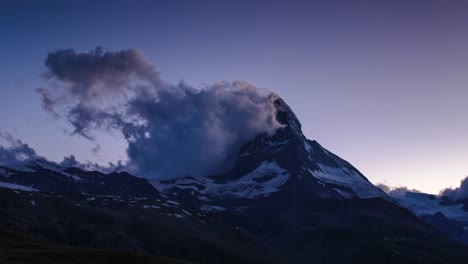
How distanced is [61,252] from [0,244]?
25613 millimetres

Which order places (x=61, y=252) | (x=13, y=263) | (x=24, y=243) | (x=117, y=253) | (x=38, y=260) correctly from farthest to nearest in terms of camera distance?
(x=24, y=243) → (x=117, y=253) → (x=61, y=252) → (x=38, y=260) → (x=13, y=263)

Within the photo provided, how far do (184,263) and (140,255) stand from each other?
1161 centimetres

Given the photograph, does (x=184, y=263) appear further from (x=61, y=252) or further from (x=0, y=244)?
(x=0, y=244)

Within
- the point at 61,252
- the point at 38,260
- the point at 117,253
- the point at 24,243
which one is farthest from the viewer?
the point at 24,243

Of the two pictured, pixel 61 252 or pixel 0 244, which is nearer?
pixel 61 252

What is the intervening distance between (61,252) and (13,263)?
2187 cm

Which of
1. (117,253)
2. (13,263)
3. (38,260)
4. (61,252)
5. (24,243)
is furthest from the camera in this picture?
(24,243)

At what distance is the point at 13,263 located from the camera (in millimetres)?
99312

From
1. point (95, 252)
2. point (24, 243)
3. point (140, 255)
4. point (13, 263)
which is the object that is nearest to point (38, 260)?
point (13, 263)

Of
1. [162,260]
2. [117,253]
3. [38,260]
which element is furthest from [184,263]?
[38,260]

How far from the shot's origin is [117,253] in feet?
424

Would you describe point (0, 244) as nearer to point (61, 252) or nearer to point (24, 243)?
point (24, 243)

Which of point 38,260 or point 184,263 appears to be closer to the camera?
point 38,260

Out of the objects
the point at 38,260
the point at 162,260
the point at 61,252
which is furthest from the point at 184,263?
the point at 38,260
